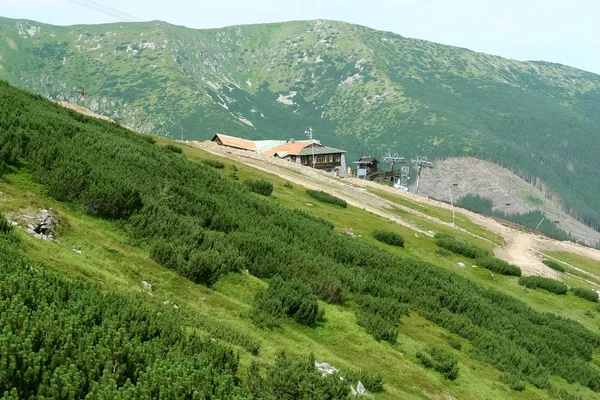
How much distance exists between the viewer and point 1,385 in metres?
6.74

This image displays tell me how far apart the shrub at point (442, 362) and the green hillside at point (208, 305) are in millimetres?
68

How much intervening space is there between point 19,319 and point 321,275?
14.5 meters

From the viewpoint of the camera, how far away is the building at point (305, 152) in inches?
4692

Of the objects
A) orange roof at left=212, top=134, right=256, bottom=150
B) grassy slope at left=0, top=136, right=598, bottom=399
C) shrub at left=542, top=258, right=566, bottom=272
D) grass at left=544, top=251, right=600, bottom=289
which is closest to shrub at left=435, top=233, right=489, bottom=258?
shrub at left=542, top=258, right=566, bottom=272

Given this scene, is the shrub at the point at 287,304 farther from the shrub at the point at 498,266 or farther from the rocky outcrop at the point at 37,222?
the shrub at the point at 498,266

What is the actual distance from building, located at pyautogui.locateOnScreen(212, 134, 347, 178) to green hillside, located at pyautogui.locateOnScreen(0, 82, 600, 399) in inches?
3406

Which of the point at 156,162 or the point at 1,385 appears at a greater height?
the point at 156,162

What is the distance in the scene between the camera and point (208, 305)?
15141 millimetres

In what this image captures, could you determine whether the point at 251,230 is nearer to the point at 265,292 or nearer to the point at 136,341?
the point at 265,292

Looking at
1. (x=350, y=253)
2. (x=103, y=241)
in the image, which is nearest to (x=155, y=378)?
(x=103, y=241)

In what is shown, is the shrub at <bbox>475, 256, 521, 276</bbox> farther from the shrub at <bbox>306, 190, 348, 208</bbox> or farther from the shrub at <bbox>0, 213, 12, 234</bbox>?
the shrub at <bbox>0, 213, 12, 234</bbox>

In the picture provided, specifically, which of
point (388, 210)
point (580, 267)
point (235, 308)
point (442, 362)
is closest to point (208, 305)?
point (235, 308)

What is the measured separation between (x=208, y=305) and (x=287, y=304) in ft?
9.59

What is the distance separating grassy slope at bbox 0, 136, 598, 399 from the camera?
13703 millimetres
